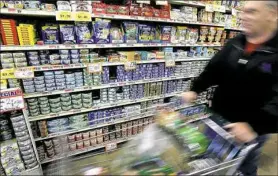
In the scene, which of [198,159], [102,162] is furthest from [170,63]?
[102,162]

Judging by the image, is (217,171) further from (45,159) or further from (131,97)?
(45,159)

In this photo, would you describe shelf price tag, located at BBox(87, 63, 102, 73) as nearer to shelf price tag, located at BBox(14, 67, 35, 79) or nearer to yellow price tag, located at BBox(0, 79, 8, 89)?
shelf price tag, located at BBox(14, 67, 35, 79)

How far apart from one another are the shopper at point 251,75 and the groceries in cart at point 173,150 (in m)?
0.13

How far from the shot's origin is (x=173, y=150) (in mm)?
969

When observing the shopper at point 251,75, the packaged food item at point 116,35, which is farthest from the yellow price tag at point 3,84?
the shopper at point 251,75

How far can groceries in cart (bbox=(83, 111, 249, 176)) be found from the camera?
35.9 inches

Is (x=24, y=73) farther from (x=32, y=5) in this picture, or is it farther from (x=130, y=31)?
(x=130, y=31)

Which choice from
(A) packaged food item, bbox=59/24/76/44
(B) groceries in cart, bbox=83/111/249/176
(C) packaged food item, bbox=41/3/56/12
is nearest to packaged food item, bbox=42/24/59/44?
(A) packaged food item, bbox=59/24/76/44

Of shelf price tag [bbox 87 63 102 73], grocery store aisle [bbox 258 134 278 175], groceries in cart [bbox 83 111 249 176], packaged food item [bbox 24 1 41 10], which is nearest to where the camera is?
groceries in cart [bbox 83 111 249 176]

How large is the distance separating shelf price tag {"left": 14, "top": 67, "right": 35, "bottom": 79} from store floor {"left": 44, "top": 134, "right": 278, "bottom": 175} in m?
0.96

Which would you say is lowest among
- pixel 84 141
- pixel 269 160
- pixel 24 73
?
pixel 269 160

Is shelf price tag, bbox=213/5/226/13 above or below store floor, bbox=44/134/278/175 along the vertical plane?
above

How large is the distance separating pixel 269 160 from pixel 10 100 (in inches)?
127

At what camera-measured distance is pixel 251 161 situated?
5.46 feet
